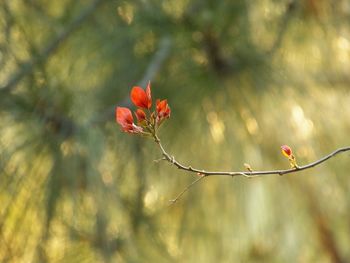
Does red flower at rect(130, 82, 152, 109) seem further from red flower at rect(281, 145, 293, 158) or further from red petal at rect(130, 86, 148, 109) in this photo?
red flower at rect(281, 145, 293, 158)

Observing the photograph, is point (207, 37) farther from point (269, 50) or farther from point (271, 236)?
point (271, 236)

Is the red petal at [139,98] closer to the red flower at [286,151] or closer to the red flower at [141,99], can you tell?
the red flower at [141,99]

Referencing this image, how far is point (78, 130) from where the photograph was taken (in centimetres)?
133

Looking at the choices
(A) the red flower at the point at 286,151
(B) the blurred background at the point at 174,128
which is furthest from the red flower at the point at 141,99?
(B) the blurred background at the point at 174,128

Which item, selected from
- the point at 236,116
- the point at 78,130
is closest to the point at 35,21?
the point at 78,130

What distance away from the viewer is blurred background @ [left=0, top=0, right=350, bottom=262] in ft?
4.38

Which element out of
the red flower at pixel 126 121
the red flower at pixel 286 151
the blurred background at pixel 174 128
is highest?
the red flower at pixel 126 121

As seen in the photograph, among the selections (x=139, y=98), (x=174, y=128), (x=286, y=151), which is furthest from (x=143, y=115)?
(x=174, y=128)

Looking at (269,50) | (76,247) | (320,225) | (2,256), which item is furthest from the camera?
(320,225)

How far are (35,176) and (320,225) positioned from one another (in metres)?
0.83

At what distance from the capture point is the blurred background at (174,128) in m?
1.33

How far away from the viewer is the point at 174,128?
1.59m

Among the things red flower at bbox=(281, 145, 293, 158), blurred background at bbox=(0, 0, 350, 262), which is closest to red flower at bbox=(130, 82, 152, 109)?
red flower at bbox=(281, 145, 293, 158)

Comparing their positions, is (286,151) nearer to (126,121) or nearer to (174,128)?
(126,121)
